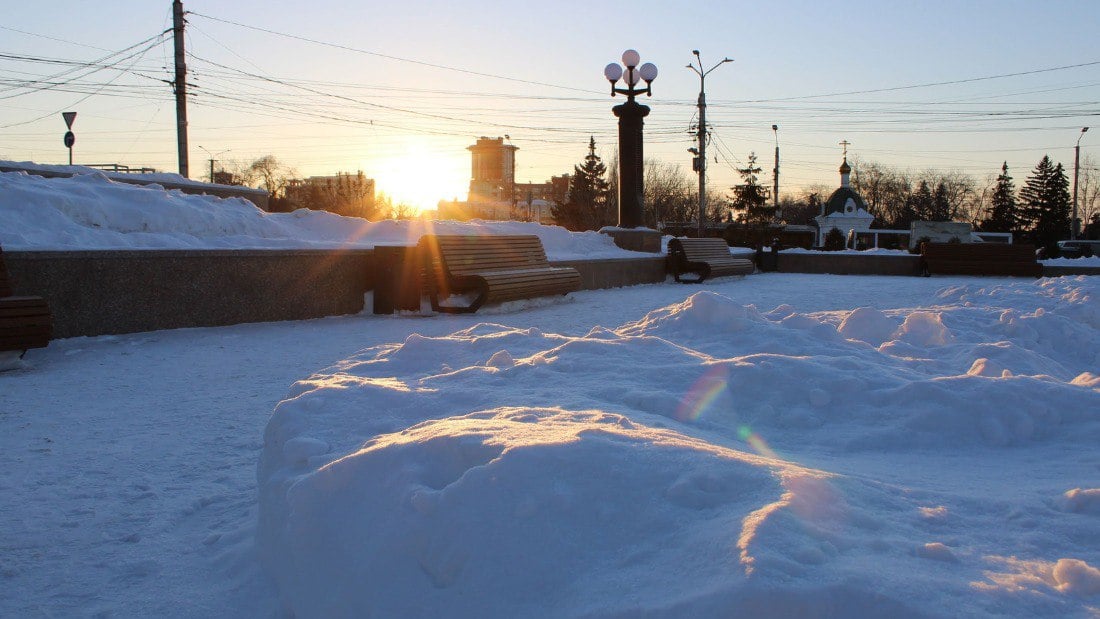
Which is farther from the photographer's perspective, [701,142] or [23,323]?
[701,142]

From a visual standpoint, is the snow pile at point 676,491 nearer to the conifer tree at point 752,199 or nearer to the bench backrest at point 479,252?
the bench backrest at point 479,252

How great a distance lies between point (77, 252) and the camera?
23.0 ft

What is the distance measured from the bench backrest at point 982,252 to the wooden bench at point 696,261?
16.9 feet

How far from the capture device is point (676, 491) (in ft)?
7.16

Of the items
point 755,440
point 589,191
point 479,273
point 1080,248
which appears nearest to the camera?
point 755,440

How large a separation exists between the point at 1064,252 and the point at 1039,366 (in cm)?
3443

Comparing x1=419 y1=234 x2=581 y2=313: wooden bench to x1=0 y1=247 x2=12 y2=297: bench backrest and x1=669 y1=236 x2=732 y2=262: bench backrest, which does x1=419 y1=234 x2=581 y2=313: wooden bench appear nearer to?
x1=0 y1=247 x2=12 y2=297: bench backrest

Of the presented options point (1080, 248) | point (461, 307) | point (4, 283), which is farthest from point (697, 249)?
point (1080, 248)

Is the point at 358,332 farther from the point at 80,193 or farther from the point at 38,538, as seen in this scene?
the point at 38,538

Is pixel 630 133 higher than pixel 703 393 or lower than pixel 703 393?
higher

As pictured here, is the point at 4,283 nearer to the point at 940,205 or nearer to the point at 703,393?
the point at 703,393

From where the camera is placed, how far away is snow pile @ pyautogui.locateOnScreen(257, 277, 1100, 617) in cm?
177

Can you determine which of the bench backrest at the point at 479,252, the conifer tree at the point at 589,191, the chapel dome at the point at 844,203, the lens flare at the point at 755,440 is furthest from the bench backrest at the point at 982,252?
the chapel dome at the point at 844,203

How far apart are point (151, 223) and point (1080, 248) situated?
41756 millimetres
